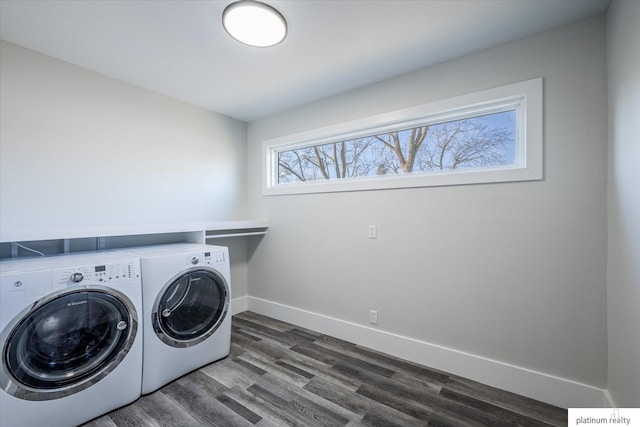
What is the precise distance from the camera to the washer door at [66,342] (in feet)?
4.62

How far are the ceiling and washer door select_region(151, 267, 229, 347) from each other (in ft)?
5.28

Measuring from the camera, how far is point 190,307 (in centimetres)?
216

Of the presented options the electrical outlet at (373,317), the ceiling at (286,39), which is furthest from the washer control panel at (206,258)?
the ceiling at (286,39)

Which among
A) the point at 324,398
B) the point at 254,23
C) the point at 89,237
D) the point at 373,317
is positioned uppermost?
the point at 254,23

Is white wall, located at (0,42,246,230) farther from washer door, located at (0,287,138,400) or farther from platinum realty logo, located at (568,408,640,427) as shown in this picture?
platinum realty logo, located at (568,408,640,427)

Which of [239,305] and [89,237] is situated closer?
[89,237]

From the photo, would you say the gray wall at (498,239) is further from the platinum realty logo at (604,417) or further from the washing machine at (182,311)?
the washing machine at (182,311)

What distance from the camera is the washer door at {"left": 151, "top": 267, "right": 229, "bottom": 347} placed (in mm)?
1942

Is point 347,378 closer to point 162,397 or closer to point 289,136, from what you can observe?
point 162,397

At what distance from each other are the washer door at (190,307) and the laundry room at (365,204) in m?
0.02

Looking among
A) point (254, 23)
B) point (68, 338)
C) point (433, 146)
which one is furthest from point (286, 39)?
point (68, 338)

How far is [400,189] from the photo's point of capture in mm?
2352

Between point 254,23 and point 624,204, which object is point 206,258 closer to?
point 254,23

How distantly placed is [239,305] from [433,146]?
2751mm
